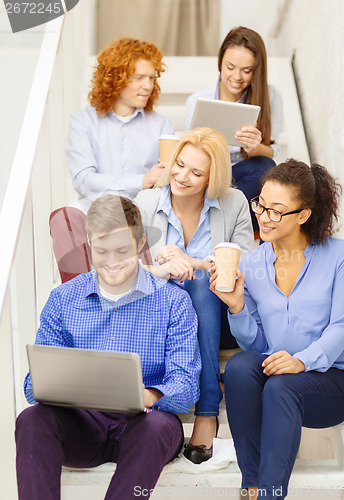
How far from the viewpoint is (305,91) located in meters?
2.42

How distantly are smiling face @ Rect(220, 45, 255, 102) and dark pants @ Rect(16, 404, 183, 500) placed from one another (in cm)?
99

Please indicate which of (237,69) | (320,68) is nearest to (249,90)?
(237,69)

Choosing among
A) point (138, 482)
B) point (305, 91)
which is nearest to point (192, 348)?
point (138, 482)

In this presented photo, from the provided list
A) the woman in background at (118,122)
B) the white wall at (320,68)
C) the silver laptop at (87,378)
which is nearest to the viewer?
the silver laptop at (87,378)

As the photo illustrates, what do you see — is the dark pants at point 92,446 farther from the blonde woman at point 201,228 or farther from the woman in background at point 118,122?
the woman in background at point 118,122

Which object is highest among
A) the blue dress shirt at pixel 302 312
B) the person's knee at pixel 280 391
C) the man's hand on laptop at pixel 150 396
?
the blue dress shirt at pixel 302 312

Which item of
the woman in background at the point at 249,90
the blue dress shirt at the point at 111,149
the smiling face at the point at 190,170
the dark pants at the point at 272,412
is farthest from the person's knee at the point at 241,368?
the woman in background at the point at 249,90

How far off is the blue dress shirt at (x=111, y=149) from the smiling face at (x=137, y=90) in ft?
0.08

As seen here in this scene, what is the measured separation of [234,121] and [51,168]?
52 cm

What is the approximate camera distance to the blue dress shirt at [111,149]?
5.47 feet

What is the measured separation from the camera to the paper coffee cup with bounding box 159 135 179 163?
5.40ft

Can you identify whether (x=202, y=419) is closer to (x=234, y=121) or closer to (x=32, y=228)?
(x=32, y=228)

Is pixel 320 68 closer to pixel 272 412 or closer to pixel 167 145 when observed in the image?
pixel 167 145

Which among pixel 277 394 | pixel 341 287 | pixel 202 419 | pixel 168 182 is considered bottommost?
pixel 202 419
